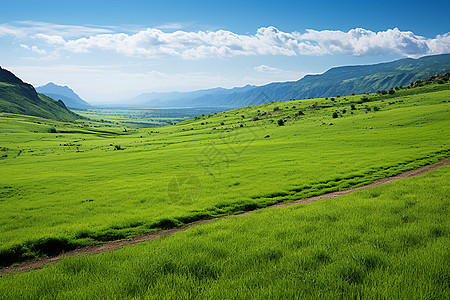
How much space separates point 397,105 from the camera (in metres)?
87.6

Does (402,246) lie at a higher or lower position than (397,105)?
lower

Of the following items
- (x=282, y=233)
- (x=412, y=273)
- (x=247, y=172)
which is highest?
(x=412, y=273)

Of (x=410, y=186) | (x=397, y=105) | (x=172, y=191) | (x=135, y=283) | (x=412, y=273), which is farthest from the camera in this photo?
(x=397, y=105)

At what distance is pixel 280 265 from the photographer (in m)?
7.38

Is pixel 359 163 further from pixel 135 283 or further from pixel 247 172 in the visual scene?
pixel 135 283

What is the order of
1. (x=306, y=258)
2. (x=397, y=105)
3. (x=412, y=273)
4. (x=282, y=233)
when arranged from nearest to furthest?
(x=412, y=273) < (x=306, y=258) < (x=282, y=233) < (x=397, y=105)

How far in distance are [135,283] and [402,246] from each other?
8803 millimetres

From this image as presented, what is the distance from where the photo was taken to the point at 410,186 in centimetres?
1688

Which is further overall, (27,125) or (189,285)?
(27,125)

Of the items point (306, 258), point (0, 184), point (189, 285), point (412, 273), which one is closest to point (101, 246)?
point (189, 285)

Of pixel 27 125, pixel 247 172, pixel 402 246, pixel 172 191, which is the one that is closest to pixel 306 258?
pixel 402 246

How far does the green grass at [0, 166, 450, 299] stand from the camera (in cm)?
604

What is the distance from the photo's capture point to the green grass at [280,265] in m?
6.04

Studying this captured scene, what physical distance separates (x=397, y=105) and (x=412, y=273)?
10268 cm
